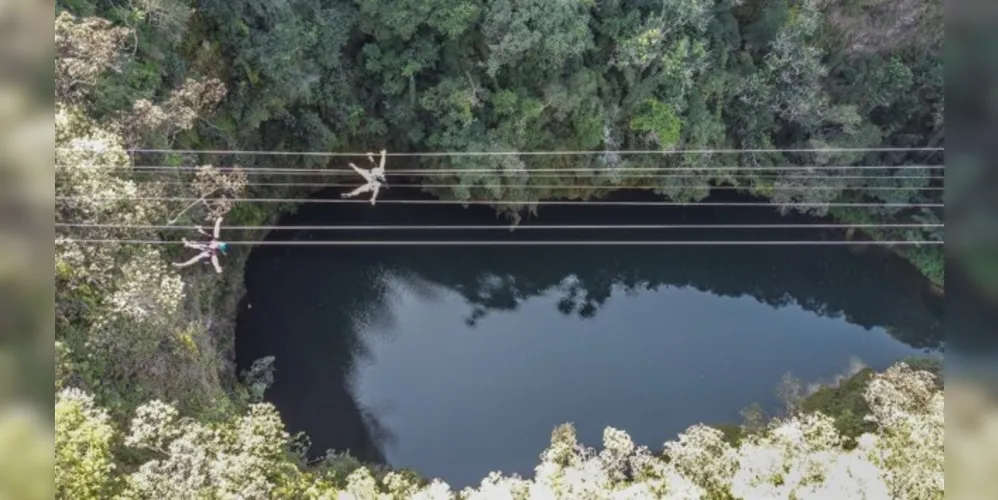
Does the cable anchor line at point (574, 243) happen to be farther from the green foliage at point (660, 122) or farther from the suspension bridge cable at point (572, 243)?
the green foliage at point (660, 122)

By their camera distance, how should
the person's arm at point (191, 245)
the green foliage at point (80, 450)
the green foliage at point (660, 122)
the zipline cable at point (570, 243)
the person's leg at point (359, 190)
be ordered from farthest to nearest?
the zipline cable at point (570, 243), the green foliage at point (660, 122), the person's leg at point (359, 190), the person's arm at point (191, 245), the green foliage at point (80, 450)

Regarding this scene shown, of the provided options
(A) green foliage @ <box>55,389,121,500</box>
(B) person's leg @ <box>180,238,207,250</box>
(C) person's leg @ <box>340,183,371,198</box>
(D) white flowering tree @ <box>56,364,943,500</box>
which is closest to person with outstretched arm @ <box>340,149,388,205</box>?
(C) person's leg @ <box>340,183,371,198</box>

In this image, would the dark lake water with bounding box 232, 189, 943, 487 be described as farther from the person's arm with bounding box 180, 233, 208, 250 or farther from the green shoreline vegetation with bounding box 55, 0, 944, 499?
the person's arm with bounding box 180, 233, 208, 250

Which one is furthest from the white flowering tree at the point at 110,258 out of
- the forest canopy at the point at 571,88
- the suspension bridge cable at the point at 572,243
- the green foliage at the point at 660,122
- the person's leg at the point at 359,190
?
the green foliage at the point at 660,122

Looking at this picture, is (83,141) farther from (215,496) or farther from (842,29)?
(842,29)

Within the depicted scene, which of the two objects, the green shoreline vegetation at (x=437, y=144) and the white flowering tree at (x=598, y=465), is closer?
the white flowering tree at (x=598, y=465)

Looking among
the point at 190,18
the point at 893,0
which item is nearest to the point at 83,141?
the point at 190,18

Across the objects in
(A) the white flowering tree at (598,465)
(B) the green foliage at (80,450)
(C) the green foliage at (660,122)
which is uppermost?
(C) the green foliage at (660,122)

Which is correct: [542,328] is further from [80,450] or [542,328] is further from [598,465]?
[80,450]
